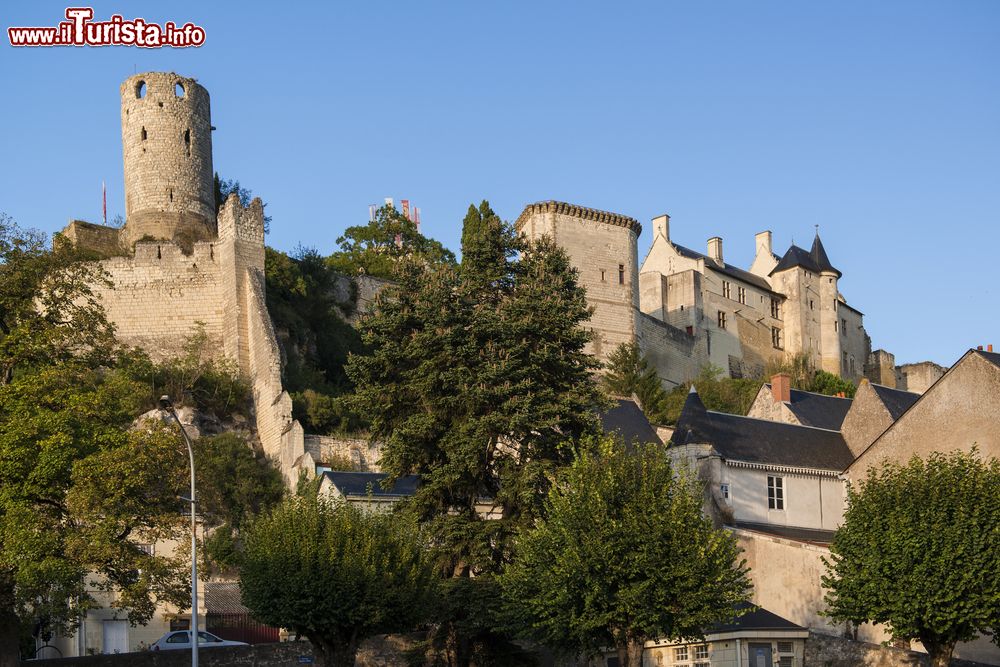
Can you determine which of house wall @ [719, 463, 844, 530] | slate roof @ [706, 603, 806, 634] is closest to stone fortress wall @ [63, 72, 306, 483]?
house wall @ [719, 463, 844, 530]

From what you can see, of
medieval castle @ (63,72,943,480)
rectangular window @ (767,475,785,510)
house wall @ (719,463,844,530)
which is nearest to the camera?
house wall @ (719,463,844,530)

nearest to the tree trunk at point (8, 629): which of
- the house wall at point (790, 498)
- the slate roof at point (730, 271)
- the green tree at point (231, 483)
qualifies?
the green tree at point (231, 483)

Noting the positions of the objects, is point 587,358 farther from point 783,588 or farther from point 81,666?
point 81,666

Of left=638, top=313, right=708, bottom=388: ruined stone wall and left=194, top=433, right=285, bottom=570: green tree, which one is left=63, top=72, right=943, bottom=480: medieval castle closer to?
left=638, top=313, right=708, bottom=388: ruined stone wall

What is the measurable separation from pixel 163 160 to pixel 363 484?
25690 millimetres

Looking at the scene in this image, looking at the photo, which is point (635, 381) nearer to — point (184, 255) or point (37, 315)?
point (184, 255)

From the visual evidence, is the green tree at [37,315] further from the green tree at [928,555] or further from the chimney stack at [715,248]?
the chimney stack at [715,248]

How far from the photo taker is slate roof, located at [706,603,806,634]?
3131cm

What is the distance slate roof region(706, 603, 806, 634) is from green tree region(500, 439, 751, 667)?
2.26m

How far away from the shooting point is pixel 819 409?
159ft

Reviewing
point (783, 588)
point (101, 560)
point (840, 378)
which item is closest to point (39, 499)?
point (101, 560)

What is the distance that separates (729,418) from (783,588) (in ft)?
24.9

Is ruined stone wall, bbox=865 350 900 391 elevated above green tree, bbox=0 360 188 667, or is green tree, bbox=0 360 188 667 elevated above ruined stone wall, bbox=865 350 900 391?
ruined stone wall, bbox=865 350 900 391

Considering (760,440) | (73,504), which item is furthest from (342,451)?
(73,504)
